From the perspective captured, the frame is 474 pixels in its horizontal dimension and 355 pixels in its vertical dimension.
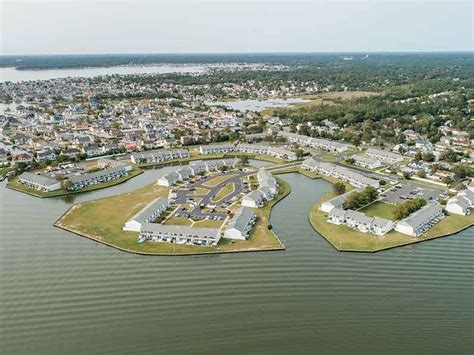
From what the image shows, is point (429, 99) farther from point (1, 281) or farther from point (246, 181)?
point (1, 281)

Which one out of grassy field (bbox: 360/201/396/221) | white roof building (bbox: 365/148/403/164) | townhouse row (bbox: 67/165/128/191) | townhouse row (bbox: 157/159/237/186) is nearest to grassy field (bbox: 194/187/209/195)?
townhouse row (bbox: 157/159/237/186)

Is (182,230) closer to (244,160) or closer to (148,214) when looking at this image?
(148,214)

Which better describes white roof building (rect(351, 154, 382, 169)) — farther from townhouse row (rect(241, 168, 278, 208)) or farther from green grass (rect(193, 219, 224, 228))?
green grass (rect(193, 219, 224, 228))

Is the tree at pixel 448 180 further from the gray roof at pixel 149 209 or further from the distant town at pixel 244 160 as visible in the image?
the gray roof at pixel 149 209

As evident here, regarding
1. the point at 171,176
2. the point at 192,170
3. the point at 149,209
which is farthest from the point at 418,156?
the point at 149,209

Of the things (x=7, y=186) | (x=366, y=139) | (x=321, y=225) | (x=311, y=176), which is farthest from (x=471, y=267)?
(x=7, y=186)

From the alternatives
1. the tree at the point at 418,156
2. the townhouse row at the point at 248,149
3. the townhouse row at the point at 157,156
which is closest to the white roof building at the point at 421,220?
the tree at the point at 418,156
